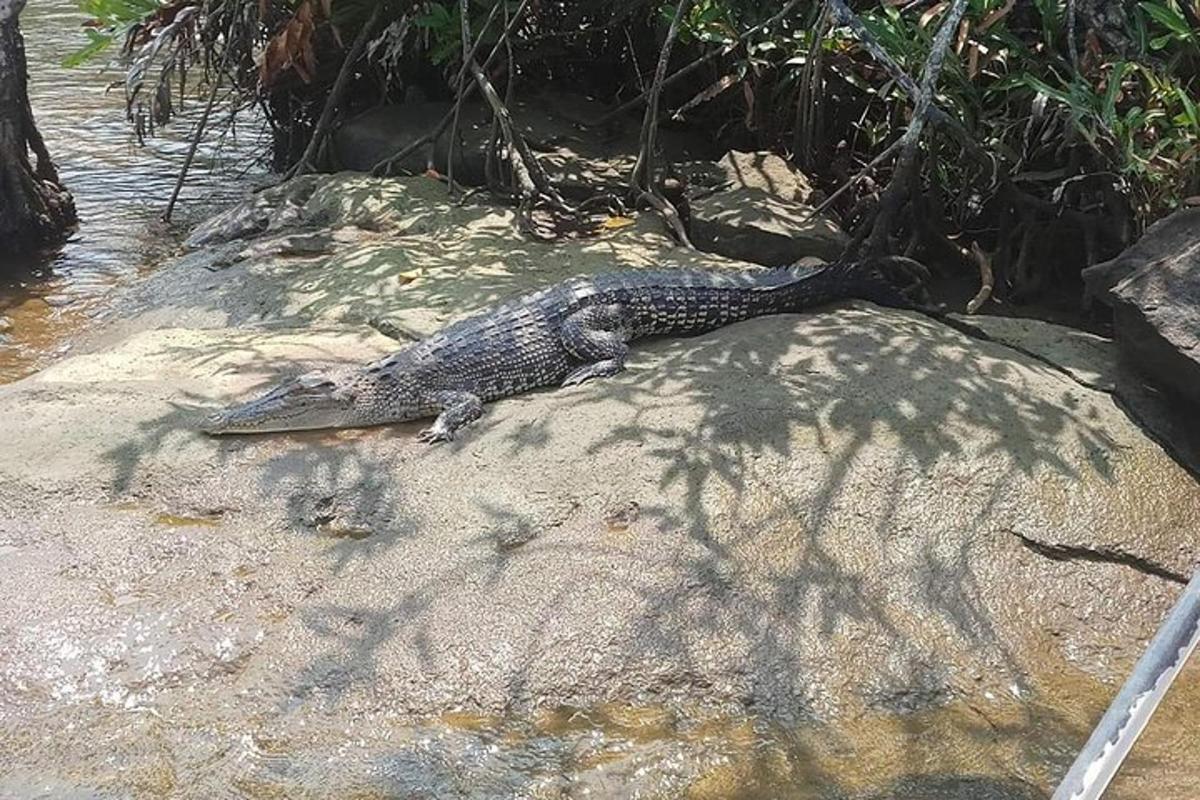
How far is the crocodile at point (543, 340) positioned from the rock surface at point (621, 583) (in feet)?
0.41

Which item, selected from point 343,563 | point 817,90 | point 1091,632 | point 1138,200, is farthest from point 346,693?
point 817,90

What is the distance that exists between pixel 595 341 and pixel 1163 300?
2.17 meters

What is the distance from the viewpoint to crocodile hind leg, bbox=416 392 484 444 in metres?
4.57

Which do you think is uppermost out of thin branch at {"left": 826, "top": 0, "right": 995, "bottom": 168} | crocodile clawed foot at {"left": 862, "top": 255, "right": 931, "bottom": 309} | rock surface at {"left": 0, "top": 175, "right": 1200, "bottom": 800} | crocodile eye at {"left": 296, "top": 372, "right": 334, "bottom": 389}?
thin branch at {"left": 826, "top": 0, "right": 995, "bottom": 168}

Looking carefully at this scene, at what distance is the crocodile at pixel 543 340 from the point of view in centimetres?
465

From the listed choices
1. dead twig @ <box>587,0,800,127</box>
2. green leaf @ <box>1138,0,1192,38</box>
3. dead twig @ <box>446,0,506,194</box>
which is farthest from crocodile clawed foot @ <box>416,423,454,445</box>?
green leaf @ <box>1138,0,1192,38</box>

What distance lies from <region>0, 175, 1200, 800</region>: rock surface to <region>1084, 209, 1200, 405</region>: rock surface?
247 millimetres

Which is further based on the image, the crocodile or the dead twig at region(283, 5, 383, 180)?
the dead twig at region(283, 5, 383, 180)

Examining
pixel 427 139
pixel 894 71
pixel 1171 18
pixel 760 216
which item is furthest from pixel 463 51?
pixel 1171 18

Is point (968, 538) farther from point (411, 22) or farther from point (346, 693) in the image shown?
point (411, 22)

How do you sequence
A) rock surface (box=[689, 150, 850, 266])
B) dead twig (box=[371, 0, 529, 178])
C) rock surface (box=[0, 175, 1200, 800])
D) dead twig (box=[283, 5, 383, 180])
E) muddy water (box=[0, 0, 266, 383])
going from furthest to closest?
dead twig (box=[283, 5, 383, 180]) < dead twig (box=[371, 0, 529, 178]) < muddy water (box=[0, 0, 266, 383]) < rock surface (box=[689, 150, 850, 266]) < rock surface (box=[0, 175, 1200, 800])

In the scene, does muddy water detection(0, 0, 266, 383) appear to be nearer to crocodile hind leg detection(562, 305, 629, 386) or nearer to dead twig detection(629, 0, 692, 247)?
crocodile hind leg detection(562, 305, 629, 386)

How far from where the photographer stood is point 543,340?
5164mm

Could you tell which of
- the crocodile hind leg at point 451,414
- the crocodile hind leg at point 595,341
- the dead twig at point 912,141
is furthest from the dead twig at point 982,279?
the crocodile hind leg at point 451,414
